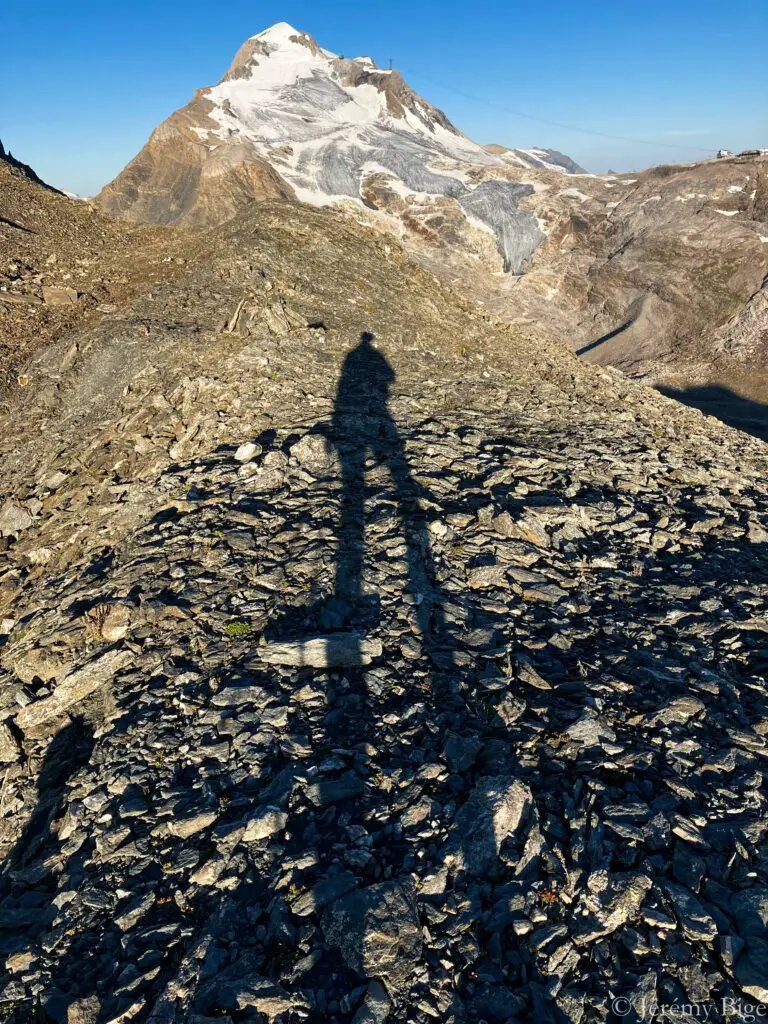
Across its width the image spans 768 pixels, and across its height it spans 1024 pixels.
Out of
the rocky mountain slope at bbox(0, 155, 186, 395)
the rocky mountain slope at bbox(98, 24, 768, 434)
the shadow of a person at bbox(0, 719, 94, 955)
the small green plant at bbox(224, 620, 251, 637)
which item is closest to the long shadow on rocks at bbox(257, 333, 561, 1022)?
the small green plant at bbox(224, 620, 251, 637)

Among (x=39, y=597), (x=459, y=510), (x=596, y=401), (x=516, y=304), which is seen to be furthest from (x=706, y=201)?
(x=39, y=597)

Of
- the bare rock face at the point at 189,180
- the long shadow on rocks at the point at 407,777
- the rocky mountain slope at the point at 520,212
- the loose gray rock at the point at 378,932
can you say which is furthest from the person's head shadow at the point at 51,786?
the bare rock face at the point at 189,180

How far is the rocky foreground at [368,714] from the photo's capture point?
4.29 meters

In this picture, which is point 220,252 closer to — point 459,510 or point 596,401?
point 596,401

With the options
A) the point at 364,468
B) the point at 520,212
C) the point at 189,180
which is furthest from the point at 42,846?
the point at 189,180

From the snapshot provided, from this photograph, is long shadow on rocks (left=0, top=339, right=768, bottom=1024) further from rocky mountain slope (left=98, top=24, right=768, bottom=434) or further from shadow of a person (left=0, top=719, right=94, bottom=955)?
rocky mountain slope (left=98, top=24, right=768, bottom=434)

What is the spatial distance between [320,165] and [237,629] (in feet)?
272

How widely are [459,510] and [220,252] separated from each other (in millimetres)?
16160

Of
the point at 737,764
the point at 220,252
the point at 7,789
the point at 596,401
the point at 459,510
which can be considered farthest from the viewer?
the point at 220,252

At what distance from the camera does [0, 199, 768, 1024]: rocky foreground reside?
169 inches

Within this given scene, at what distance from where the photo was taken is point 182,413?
1346 cm

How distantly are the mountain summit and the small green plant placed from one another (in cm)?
7239

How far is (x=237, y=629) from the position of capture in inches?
303

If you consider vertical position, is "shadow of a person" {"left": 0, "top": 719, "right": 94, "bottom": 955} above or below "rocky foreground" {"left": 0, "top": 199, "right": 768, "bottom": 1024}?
below
